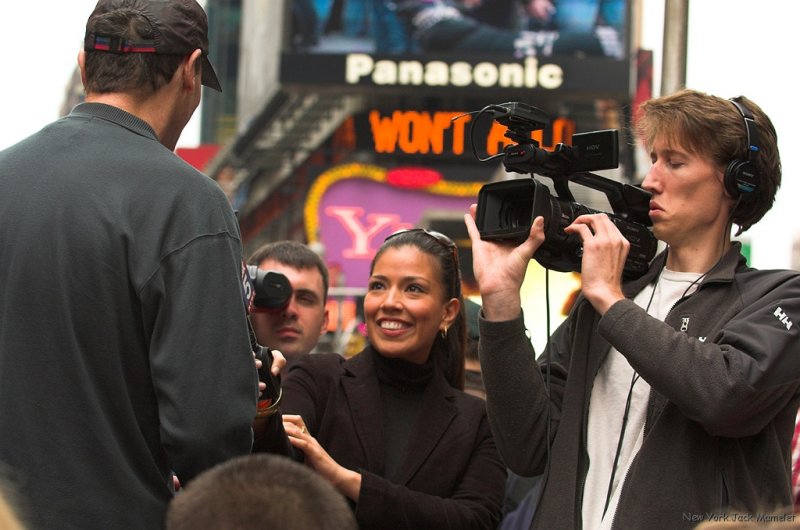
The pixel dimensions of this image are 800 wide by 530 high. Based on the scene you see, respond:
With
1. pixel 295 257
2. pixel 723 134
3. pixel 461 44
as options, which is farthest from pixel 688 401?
pixel 461 44

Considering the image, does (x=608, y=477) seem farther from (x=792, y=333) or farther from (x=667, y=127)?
(x=667, y=127)

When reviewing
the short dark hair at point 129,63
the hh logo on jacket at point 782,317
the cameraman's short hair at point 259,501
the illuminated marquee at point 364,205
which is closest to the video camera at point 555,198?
the hh logo on jacket at point 782,317

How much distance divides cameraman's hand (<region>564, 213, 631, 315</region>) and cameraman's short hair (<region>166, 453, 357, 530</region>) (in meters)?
1.28

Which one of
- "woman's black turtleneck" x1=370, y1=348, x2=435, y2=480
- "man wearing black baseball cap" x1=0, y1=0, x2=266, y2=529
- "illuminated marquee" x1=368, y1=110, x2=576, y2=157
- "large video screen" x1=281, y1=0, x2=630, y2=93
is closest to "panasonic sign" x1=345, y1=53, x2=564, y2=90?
"large video screen" x1=281, y1=0, x2=630, y2=93

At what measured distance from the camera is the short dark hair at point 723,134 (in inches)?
126

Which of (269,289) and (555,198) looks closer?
(555,198)

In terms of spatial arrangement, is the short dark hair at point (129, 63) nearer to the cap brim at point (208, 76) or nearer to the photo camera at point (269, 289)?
the cap brim at point (208, 76)

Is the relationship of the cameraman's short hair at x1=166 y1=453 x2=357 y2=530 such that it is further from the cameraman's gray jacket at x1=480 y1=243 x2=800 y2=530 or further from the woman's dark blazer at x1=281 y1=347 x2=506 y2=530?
the woman's dark blazer at x1=281 y1=347 x2=506 y2=530

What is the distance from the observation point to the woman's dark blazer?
3549mm

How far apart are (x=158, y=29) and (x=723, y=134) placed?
4.69 feet

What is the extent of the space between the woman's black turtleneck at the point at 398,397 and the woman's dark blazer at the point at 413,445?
30 mm

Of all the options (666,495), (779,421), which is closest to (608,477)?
(666,495)

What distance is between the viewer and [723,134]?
319cm

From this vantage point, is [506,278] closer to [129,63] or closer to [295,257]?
[129,63]
